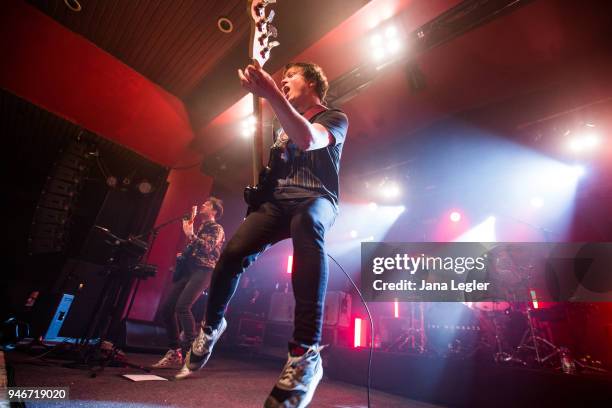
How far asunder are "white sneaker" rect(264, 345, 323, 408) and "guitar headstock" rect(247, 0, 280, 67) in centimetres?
181

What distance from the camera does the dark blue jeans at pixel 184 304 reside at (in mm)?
3697

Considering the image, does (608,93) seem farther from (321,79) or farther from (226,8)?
(226,8)

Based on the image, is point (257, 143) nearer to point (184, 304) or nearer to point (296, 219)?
point (296, 219)

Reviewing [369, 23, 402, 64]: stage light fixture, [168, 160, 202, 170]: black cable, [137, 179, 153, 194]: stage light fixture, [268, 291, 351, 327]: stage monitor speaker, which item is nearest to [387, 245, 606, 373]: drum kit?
[268, 291, 351, 327]: stage monitor speaker

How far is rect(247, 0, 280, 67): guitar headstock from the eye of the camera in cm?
209

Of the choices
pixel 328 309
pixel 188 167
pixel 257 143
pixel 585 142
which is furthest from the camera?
pixel 188 167

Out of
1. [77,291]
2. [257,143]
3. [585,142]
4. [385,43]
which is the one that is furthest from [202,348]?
[585,142]

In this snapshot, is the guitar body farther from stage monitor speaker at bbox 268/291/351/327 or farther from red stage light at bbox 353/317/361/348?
red stage light at bbox 353/317/361/348

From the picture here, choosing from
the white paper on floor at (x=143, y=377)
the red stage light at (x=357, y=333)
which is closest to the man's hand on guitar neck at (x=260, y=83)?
the white paper on floor at (x=143, y=377)

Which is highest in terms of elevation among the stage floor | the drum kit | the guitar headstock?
the guitar headstock

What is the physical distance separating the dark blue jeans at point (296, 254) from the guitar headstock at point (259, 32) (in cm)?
114

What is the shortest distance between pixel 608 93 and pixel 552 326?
454cm

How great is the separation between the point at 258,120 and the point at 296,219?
876 mm

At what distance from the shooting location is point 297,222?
4.72ft
